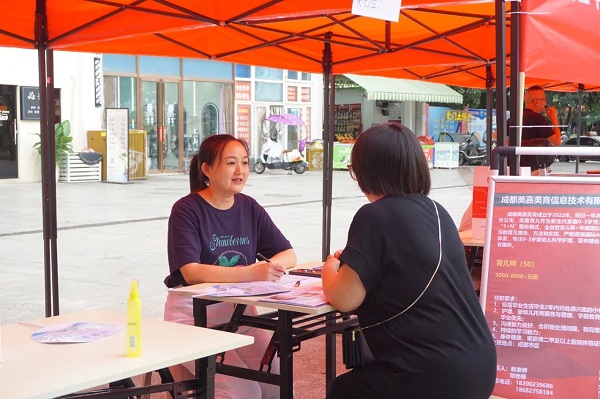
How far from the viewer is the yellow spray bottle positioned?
2670mm

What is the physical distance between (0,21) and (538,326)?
13.5ft

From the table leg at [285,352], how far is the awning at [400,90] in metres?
22.6

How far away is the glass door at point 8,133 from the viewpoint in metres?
20.7

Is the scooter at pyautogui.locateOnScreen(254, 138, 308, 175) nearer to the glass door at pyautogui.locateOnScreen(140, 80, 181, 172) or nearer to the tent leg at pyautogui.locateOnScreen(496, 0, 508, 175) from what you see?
the glass door at pyautogui.locateOnScreen(140, 80, 181, 172)

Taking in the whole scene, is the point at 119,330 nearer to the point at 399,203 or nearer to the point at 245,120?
the point at 399,203

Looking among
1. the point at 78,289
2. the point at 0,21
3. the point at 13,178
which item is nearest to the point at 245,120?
the point at 13,178

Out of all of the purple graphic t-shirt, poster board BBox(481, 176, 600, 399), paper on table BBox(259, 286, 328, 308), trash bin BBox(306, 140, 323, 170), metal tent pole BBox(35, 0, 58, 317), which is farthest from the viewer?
trash bin BBox(306, 140, 323, 170)

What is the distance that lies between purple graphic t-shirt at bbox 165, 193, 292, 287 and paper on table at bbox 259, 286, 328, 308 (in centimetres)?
61

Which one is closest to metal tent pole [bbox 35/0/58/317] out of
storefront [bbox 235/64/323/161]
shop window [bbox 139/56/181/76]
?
shop window [bbox 139/56/181/76]

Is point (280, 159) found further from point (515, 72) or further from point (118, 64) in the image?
point (515, 72)

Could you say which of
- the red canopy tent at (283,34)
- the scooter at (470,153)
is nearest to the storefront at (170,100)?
the scooter at (470,153)

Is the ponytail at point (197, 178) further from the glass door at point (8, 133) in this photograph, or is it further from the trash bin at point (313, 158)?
the trash bin at point (313, 158)

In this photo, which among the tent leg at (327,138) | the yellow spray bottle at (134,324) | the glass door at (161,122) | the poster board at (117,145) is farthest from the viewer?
the glass door at (161,122)

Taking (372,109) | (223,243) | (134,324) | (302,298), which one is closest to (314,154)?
(372,109)
